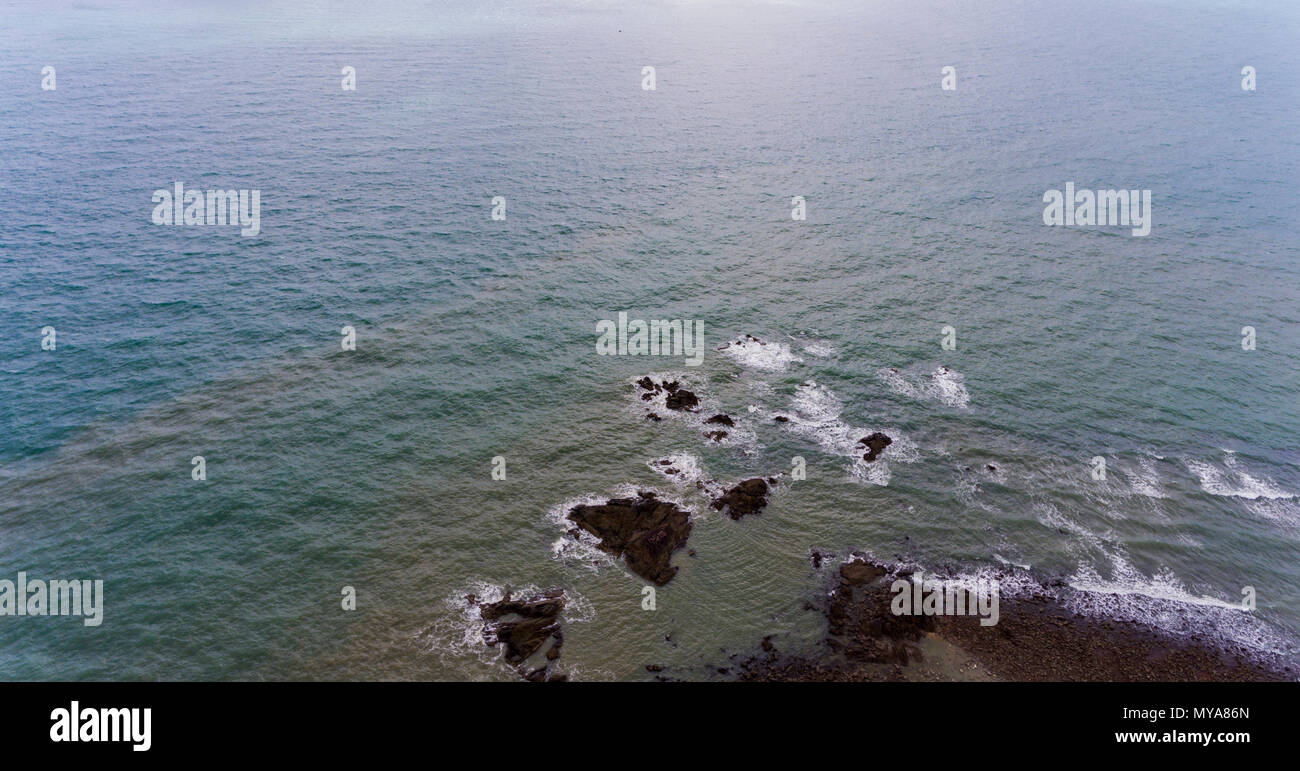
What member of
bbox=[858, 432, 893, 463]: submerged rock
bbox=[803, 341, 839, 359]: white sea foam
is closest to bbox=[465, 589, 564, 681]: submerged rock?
bbox=[858, 432, 893, 463]: submerged rock

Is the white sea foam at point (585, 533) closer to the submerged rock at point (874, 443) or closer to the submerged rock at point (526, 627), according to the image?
the submerged rock at point (526, 627)

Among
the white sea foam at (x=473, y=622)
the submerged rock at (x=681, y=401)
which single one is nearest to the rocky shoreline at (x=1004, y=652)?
the white sea foam at (x=473, y=622)

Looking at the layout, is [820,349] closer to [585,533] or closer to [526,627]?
[585,533]

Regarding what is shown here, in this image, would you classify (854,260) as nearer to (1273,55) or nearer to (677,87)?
(677,87)

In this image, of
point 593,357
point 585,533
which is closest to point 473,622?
point 585,533

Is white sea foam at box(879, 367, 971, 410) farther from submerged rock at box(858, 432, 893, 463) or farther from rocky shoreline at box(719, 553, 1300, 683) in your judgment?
rocky shoreline at box(719, 553, 1300, 683)
